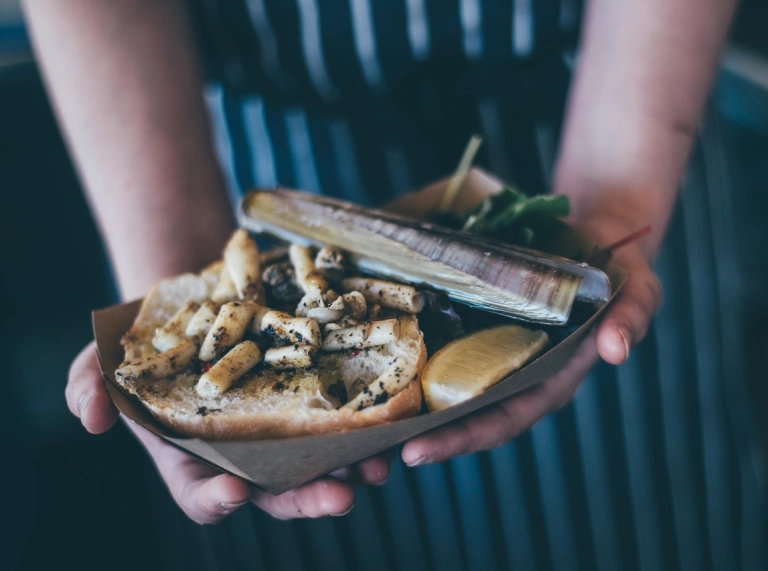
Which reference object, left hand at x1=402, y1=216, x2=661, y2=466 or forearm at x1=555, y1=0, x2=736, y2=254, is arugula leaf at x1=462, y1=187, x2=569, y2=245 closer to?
left hand at x1=402, y1=216, x2=661, y2=466

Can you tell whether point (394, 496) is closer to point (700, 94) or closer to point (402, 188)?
point (402, 188)

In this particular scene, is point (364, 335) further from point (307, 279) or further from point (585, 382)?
point (585, 382)

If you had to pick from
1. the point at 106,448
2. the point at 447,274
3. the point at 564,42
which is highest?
the point at 564,42

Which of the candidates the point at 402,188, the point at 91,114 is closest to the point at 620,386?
the point at 402,188

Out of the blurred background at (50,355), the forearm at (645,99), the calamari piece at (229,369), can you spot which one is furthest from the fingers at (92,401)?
the blurred background at (50,355)

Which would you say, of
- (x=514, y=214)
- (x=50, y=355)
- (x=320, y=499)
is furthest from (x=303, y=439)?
(x=50, y=355)

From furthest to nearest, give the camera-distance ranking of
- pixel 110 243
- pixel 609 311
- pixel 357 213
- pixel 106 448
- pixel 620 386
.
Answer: pixel 106 448
pixel 620 386
pixel 110 243
pixel 357 213
pixel 609 311
